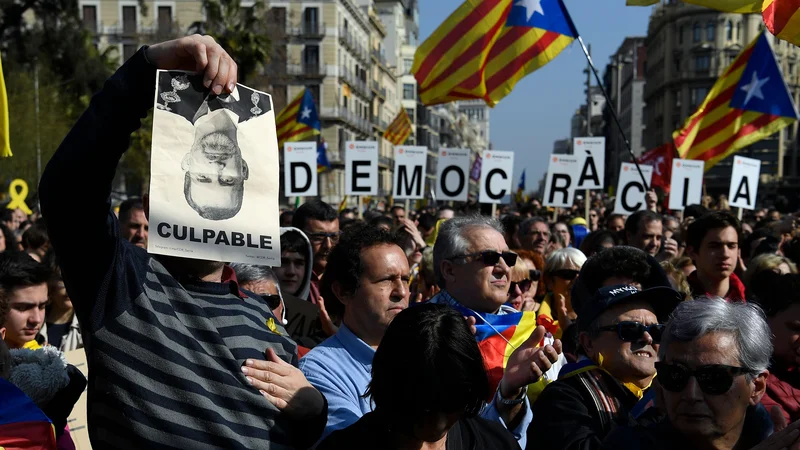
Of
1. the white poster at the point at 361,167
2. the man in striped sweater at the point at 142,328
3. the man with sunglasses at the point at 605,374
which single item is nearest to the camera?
the man in striped sweater at the point at 142,328

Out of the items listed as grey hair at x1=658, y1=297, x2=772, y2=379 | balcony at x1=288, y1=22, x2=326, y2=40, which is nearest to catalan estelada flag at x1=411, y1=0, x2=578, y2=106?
grey hair at x1=658, y1=297, x2=772, y2=379

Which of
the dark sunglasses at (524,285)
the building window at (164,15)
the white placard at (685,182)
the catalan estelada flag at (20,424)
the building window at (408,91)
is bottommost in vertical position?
the dark sunglasses at (524,285)

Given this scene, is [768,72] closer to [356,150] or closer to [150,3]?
[356,150]

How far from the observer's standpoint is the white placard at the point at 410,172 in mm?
14266

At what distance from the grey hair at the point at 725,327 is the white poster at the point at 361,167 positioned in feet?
34.2

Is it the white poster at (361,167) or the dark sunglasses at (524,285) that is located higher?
the white poster at (361,167)

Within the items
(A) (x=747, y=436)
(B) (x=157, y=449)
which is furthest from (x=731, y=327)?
(B) (x=157, y=449)

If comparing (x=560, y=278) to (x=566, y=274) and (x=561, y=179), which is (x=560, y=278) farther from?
(x=561, y=179)

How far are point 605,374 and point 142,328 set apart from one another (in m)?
1.75

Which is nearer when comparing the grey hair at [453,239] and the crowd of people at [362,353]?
the crowd of people at [362,353]

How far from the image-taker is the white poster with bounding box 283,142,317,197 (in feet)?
41.8

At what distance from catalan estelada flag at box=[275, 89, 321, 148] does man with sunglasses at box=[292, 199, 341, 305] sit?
11.5 meters

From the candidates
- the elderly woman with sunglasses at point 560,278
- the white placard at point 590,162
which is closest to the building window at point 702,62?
the white placard at point 590,162

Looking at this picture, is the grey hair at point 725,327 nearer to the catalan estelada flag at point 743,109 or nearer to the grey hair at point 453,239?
the grey hair at point 453,239
